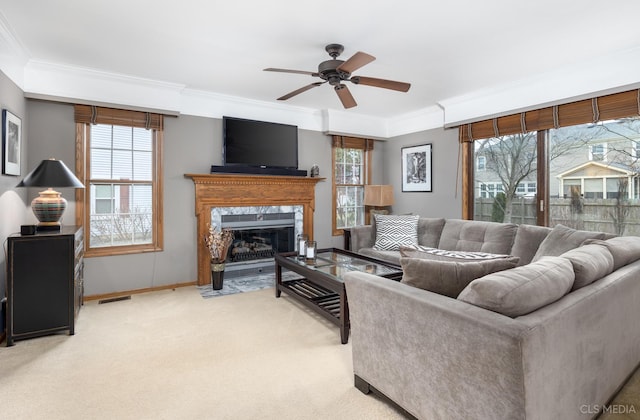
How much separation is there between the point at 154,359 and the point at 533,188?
4259mm

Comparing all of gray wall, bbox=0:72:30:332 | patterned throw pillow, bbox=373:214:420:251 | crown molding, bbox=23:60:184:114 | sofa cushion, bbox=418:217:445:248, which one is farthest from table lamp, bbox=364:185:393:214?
gray wall, bbox=0:72:30:332

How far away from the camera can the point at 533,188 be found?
159 inches

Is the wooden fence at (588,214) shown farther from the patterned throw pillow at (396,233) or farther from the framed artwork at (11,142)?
the framed artwork at (11,142)

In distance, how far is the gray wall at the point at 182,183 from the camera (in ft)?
11.8

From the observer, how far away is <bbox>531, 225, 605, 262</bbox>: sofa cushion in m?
2.74

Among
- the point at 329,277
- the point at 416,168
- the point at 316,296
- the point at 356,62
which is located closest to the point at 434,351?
the point at 329,277

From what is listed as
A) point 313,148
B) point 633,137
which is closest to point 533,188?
point 633,137

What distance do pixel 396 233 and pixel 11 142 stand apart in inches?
158

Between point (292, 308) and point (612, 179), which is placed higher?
point (612, 179)

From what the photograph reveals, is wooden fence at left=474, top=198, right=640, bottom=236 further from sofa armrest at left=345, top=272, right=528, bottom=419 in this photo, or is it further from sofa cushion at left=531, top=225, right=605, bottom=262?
sofa armrest at left=345, top=272, right=528, bottom=419

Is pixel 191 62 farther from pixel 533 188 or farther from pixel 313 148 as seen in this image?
pixel 533 188

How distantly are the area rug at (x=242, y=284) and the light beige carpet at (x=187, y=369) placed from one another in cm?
66

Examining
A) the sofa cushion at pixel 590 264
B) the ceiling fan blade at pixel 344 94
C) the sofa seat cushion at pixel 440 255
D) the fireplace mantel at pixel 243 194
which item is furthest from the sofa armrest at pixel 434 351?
the fireplace mantel at pixel 243 194

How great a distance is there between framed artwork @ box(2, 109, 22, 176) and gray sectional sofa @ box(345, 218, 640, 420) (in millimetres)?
3069
